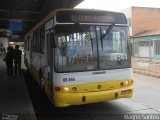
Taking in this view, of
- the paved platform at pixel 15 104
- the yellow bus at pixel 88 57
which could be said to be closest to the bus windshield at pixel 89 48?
the yellow bus at pixel 88 57

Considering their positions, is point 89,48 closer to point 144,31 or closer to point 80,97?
point 80,97

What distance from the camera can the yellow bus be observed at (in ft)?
24.9

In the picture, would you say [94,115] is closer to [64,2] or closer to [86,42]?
[86,42]

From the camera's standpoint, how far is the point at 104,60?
26.1ft

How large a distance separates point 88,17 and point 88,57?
1116 mm

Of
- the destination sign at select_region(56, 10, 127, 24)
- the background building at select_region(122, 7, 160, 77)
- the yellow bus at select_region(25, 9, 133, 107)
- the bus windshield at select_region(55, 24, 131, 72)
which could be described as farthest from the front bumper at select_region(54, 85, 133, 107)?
the background building at select_region(122, 7, 160, 77)

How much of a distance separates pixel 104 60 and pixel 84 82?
2.73 ft

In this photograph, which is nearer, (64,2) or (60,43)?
(60,43)

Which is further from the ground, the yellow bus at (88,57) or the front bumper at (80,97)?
the yellow bus at (88,57)

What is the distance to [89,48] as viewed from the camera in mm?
7797

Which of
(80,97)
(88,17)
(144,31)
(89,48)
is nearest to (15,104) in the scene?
(80,97)

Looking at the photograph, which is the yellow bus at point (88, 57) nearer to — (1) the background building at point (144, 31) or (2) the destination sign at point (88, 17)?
(2) the destination sign at point (88, 17)

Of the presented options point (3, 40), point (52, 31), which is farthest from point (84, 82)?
point (3, 40)

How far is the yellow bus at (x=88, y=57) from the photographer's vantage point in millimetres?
7598
